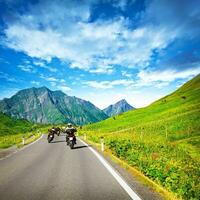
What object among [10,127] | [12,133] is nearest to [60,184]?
[12,133]

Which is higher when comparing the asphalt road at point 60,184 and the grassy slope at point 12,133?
the grassy slope at point 12,133

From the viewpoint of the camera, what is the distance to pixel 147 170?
10055 millimetres

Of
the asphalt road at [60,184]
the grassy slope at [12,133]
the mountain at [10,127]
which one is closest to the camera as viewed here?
the asphalt road at [60,184]

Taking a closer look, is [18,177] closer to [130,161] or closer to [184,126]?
[130,161]

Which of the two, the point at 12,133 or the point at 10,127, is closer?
the point at 12,133

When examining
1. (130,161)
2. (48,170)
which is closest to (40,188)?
(48,170)

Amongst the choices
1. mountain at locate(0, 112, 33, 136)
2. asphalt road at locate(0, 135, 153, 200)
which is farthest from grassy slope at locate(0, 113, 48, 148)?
asphalt road at locate(0, 135, 153, 200)

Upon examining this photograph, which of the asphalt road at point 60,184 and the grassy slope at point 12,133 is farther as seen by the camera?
the grassy slope at point 12,133

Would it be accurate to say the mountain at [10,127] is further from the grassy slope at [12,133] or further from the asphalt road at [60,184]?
the asphalt road at [60,184]

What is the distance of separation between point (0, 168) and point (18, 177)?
2702 millimetres

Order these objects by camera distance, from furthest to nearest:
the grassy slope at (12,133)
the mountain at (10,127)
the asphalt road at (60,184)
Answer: the mountain at (10,127)
the grassy slope at (12,133)
the asphalt road at (60,184)

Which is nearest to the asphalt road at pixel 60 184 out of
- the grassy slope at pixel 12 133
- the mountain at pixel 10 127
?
the grassy slope at pixel 12 133

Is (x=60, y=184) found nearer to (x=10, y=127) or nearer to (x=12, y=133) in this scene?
(x=12, y=133)

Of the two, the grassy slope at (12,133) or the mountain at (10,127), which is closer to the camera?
the grassy slope at (12,133)
